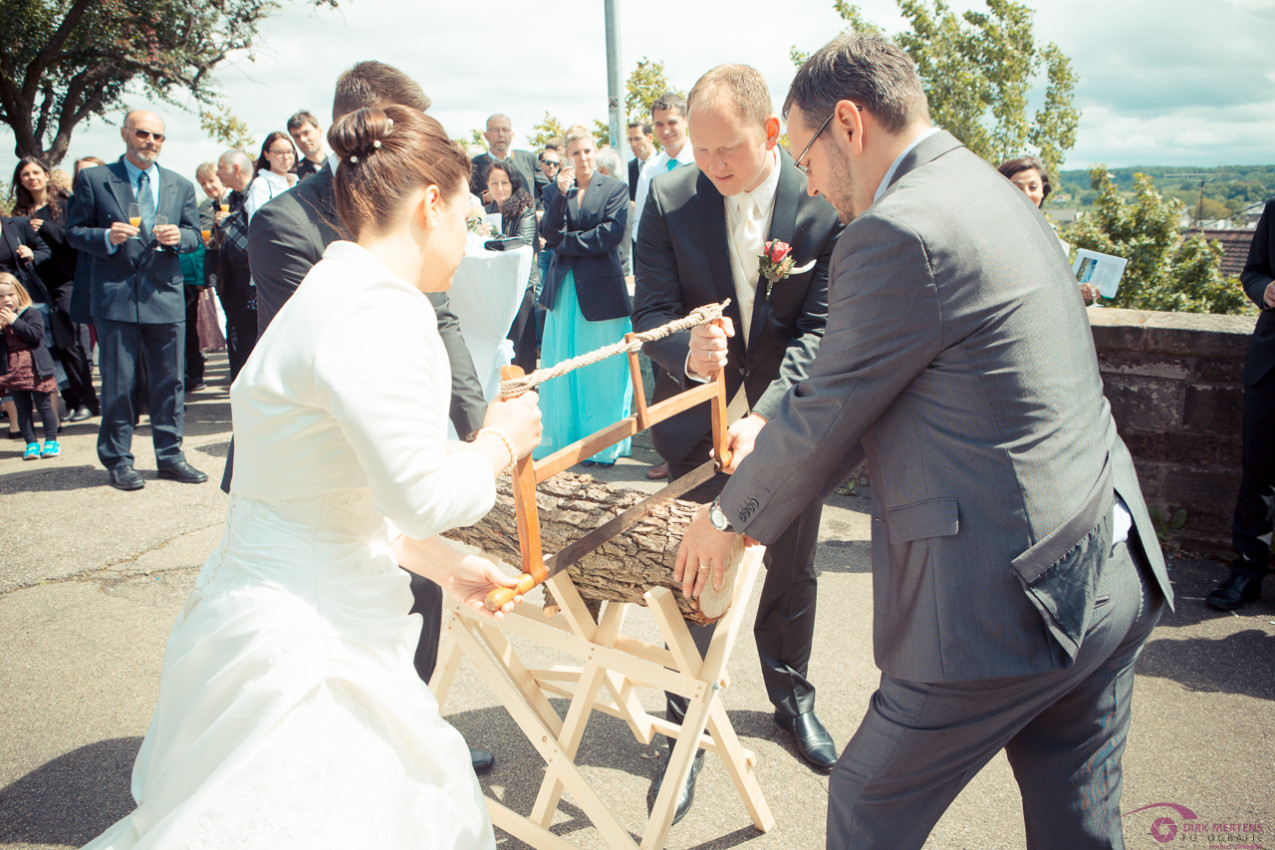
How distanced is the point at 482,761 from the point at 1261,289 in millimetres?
4402

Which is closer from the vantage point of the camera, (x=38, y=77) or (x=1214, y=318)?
(x=1214, y=318)

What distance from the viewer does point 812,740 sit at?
10.0ft

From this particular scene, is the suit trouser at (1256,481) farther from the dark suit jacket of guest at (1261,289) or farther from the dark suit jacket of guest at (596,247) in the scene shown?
the dark suit jacket of guest at (596,247)

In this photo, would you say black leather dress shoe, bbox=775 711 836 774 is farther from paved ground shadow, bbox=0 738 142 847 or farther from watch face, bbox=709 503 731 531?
paved ground shadow, bbox=0 738 142 847

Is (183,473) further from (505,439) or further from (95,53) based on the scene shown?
(95,53)

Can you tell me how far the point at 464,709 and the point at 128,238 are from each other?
4355 millimetres

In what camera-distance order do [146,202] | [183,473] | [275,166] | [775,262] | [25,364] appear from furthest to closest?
[275,166] < [25,364] < [183,473] < [146,202] < [775,262]

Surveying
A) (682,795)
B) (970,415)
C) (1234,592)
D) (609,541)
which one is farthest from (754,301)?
(1234,592)

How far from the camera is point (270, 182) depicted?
268 inches

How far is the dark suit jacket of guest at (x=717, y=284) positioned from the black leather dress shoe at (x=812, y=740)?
3.67 ft

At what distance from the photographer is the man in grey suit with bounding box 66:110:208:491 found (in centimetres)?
568

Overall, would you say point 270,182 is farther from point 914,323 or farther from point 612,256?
point 914,323

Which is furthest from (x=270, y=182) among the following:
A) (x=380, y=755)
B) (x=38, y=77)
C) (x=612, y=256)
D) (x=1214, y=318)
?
(x=38, y=77)

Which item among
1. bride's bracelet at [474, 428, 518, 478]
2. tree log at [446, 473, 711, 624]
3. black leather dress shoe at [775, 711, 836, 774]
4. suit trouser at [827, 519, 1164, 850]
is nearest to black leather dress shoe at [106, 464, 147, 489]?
tree log at [446, 473, 711, 624]
